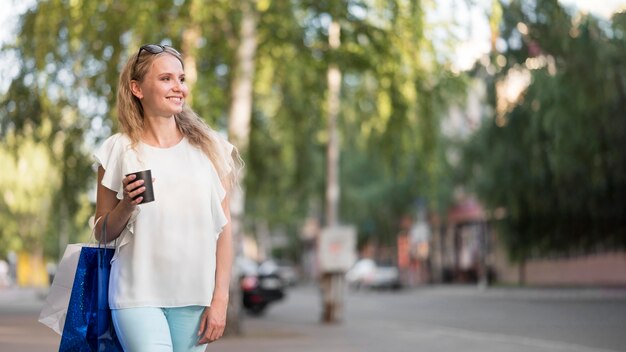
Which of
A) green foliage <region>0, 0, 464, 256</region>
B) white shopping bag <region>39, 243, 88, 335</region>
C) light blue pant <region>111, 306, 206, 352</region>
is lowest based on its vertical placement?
light blue pant <region>111, 306, 206, 352</region>

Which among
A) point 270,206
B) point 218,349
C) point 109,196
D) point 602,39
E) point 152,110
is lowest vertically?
point 218,349

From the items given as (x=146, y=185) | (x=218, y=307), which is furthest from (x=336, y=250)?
(x=146, y=185)

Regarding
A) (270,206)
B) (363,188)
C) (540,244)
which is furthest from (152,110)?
(363,188)

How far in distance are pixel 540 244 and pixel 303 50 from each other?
770 inches

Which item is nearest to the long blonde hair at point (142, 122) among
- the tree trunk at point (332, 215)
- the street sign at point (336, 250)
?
the tree trunk at point (332, 215)

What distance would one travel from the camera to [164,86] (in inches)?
147

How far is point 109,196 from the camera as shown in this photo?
Result: 3.75m

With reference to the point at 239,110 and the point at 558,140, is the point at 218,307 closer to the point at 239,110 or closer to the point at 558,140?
the point at 239,110

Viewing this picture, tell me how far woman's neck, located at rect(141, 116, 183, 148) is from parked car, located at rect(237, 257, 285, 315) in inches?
877

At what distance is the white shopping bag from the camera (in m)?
3.77

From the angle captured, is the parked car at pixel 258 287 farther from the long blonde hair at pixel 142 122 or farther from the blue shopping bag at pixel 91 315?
the blue shopping bag at pixel 91 315

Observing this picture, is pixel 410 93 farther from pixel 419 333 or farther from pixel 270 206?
pixel 270 206

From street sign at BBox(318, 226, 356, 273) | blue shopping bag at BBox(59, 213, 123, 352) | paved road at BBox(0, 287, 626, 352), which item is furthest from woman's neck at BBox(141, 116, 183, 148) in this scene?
street sign at BBox(318, 226, 356, 273)

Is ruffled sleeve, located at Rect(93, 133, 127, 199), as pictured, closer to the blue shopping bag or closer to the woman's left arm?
the blue shopping bag
